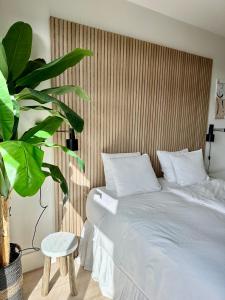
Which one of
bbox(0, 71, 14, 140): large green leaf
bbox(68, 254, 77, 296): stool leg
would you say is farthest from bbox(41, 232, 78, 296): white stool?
bbox(0, 71, 14, 140): large green leaf

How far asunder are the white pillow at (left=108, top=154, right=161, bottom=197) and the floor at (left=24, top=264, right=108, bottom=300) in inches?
31.3

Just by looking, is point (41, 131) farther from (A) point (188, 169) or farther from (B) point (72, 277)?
(A) point (188, 169)

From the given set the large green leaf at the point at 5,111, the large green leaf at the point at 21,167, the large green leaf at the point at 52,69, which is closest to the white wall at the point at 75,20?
the large green leaf at the point at 52,69

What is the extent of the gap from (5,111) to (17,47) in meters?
0.55

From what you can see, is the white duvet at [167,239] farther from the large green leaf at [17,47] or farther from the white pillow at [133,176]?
the large green leaf at [17,47]

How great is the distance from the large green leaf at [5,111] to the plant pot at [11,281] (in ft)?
2.77

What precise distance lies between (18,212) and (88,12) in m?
1.91

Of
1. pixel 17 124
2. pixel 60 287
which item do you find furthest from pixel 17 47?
pixel 60 287

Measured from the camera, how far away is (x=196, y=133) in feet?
10.0

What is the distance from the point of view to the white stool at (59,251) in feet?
5.40

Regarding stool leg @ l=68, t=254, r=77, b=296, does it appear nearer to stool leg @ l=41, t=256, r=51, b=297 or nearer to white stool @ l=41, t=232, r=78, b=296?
white stool @ l=41, t=232, r=78, b=296

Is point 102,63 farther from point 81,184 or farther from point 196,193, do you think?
point 196,193

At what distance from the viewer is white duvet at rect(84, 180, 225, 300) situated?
1.17 m

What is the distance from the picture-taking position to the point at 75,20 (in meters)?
1.97
